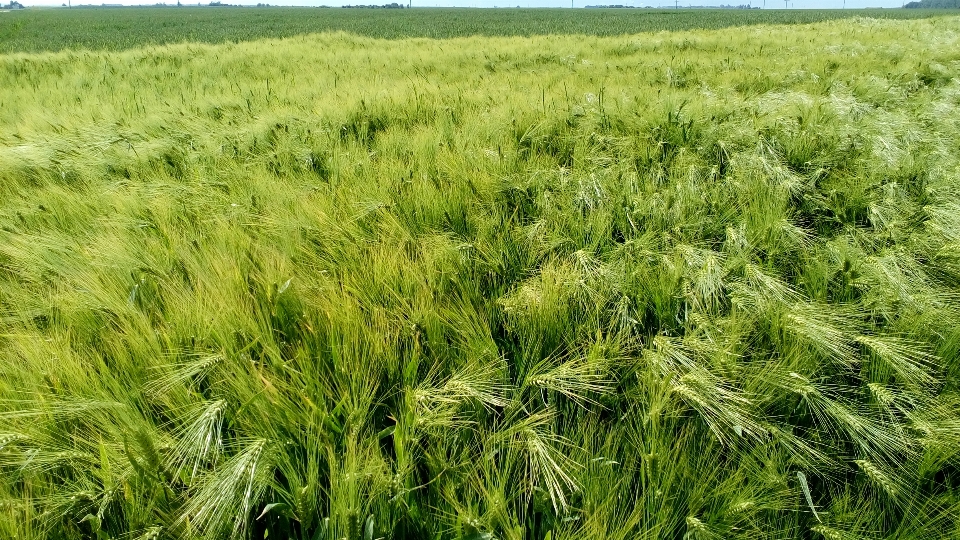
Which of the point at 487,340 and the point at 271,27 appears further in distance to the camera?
the point at 271,27

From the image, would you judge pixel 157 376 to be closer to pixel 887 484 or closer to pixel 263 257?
pixel 263 257

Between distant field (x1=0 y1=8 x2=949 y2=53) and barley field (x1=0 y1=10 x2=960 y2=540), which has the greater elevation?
distant field (x1=0 y1=8 x2=949 y2=53)

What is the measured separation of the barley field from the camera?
874 mm

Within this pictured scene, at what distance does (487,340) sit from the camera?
1227 millimetres

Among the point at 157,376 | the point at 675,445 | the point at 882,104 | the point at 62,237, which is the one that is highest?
the point at 882,104

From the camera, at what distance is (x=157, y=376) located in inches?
42.9

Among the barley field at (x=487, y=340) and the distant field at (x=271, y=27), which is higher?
the distant field at (x=271, y=27)

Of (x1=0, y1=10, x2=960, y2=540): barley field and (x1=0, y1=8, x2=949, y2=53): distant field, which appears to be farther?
(x1=0, y1=8, x2=949, y2=53): distant field

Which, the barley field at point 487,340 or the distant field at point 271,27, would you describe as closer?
the barley field at point 487,340

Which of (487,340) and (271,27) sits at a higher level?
(271,27)

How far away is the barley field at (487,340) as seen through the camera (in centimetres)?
87

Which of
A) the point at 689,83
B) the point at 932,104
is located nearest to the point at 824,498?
the point at 932,104

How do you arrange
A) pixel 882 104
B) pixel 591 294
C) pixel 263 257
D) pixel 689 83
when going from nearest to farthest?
pixel 591 294 < pixel 263 257 < pixel 882 104 < pixel 689 83

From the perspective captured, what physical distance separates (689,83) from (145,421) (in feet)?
17.0
